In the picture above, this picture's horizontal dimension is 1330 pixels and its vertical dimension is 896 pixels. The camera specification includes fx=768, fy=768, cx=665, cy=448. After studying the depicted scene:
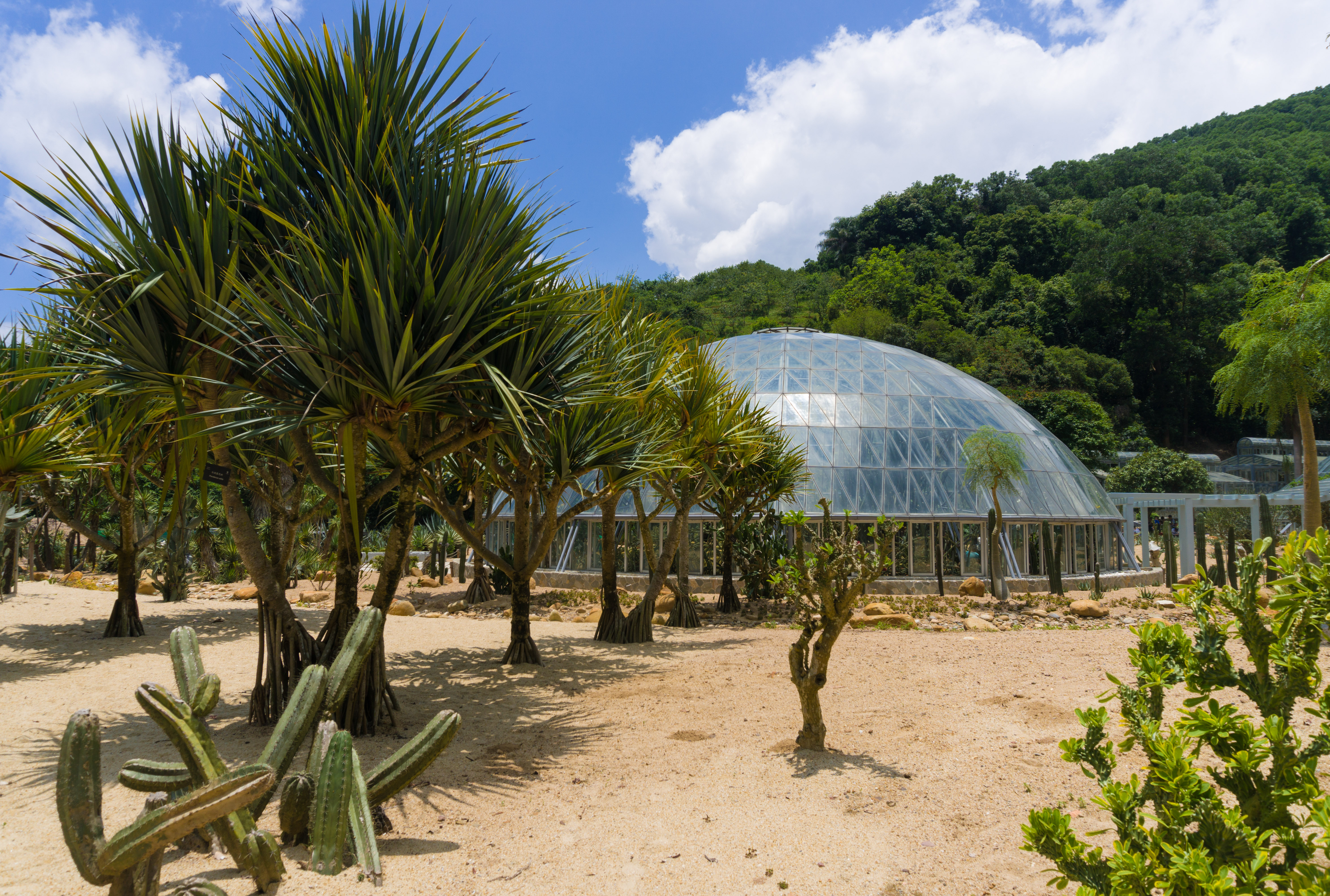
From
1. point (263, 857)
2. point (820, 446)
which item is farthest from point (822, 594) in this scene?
point (820, 446)

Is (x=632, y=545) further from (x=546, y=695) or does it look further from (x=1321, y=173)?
(x=1321, y=173)

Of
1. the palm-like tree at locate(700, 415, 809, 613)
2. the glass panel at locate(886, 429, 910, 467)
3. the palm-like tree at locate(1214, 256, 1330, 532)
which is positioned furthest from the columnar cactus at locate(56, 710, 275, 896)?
the glass panel at locate(886, 429, 910, 467)

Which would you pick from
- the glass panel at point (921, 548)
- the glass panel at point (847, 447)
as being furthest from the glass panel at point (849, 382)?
the glass panel at point (921, 548)

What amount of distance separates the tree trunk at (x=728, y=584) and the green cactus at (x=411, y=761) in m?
12.5

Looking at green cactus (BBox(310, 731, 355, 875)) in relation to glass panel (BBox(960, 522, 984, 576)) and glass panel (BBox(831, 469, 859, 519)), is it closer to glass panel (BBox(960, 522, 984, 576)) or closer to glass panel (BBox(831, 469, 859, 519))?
glass panel (BBox(831, 469, 859, 519))

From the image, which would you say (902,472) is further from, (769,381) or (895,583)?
(769,381)

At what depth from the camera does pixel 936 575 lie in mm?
20625

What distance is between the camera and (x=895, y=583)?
66.1ft

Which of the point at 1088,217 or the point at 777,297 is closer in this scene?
the point at 777,297

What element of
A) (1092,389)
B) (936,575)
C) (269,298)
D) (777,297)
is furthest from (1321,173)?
(269,298)

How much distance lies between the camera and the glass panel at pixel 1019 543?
70.6 ft

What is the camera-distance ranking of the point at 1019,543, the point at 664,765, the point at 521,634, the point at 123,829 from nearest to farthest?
the point at 123,829
the point at 664,765
the point at 521,634
the point at 1019,543

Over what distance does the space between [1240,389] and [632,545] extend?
1452 cm

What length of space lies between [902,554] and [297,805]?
62.4 feet
